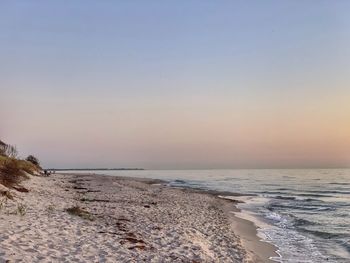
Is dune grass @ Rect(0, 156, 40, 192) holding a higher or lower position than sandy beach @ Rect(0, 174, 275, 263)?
higher

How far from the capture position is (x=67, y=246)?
1035cm

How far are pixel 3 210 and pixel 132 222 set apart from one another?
4.96 metres

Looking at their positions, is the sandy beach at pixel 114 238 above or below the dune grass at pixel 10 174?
below

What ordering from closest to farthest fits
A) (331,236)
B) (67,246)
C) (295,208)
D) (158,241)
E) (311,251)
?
(67,246) → (158,241) → (311,251) → (331,236) → (295,208)

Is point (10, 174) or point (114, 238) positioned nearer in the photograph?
point (114, 238)

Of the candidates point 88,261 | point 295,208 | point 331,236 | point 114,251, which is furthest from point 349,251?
point 295,208

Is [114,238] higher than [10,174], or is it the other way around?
[10,174]

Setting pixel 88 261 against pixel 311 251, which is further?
pixel 311 251

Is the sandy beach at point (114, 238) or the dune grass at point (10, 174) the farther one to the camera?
the dune grass at point (10, 174)

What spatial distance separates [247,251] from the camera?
13.8 m

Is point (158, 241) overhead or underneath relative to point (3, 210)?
underneath

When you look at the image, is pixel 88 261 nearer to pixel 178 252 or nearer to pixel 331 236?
pixel 178 252

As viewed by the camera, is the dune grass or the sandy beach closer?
the sandy beach

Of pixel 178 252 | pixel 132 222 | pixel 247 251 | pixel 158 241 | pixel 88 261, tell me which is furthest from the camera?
pixel 132 222
